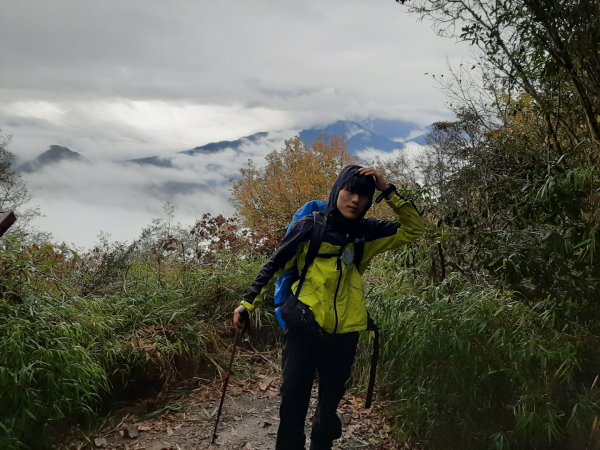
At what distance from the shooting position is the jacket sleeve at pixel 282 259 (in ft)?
8.87

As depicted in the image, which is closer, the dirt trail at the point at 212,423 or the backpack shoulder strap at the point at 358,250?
the backpack shoulder strap at the point at 358,250

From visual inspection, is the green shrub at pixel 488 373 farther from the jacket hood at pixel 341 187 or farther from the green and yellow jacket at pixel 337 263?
the jacket hood at pixel 341 187

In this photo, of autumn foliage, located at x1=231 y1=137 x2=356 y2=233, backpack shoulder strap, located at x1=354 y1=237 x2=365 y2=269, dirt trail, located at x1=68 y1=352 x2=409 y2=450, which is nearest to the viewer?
backpack shoulder strap, located at x1=354 y1=237 x2=365 y2=269

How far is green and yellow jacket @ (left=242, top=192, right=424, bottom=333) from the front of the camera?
263 cm

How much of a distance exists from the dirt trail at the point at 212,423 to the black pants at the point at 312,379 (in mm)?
905

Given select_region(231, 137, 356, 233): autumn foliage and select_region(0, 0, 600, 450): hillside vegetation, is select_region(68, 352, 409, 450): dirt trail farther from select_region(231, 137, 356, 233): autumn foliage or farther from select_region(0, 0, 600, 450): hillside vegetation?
select_region(231, 137, 356, 233): autumn foliage

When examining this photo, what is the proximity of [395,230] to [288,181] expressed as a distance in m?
36.3

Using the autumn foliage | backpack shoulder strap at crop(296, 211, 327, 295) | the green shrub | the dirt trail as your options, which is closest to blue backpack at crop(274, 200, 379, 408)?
backpack shoulder strap at crop(296, 211, 327, 295)

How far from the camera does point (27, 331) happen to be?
3.53m

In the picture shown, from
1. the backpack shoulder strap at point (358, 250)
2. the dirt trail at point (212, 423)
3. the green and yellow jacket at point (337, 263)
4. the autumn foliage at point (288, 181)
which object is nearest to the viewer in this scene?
the green and yellow jacket at point (337, 263)

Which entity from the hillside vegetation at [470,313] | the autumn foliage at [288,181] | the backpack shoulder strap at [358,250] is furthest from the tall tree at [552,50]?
the autumn foliage at [288,181]

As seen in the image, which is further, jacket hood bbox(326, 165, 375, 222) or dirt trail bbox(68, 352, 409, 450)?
dirt trail bbox(68, 352, 409, 450)

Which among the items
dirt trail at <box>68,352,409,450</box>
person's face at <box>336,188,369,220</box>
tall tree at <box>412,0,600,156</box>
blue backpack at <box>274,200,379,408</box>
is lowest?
dirt trail at <box>68,352,409,450</box>

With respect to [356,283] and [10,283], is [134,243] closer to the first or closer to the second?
[10,283]
